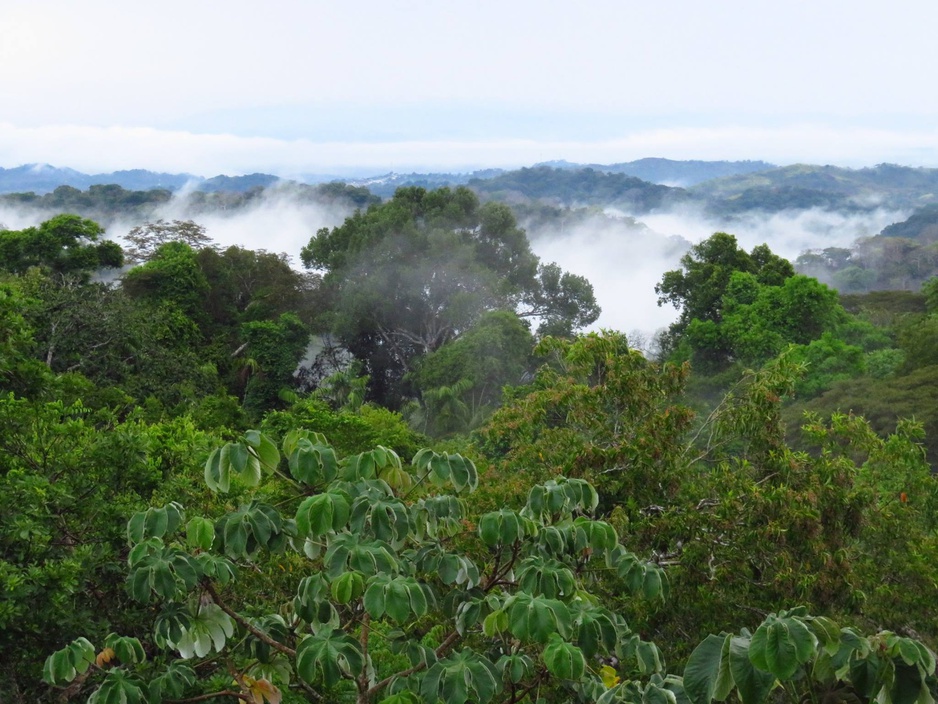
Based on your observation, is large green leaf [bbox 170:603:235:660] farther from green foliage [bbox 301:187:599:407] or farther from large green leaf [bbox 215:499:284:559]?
green foliage [bbox 301:187:599:407]

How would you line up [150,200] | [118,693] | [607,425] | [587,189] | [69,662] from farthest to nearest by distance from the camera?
[587,189] → [150,200] → [607,425] → [69,662] → [118,693]

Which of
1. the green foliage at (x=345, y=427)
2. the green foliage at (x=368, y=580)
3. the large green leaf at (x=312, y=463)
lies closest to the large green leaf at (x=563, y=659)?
the green foliage at (x=368, y=580)

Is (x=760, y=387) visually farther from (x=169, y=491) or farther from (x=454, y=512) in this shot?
(x=169, y=491)

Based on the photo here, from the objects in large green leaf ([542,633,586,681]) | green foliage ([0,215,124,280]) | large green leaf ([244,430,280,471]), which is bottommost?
green foliage ([0,215,124,280])

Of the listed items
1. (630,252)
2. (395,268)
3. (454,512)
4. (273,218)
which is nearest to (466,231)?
(395,268)

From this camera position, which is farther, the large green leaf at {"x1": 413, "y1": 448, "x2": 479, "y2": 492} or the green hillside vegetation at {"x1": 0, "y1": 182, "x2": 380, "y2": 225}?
the green hillside vegetation at {"x1": 0, "y1": 182, "x2": 380, "y2": 225}

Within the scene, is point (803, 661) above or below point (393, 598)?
above

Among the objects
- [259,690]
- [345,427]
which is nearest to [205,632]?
[259,690]

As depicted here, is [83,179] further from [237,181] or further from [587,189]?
[587,189]

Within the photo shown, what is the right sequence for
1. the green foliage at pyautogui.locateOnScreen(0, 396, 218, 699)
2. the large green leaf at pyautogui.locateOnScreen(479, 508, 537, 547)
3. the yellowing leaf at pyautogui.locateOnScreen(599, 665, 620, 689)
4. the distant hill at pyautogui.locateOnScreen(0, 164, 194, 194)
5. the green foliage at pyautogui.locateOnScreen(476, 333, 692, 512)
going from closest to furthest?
1. the large green leaf at pyautogui.locateOnScreen(479, 508, 537, 547)
2. the yellowing leaf at pyautogui.locateOnScreen(599, 665, 620, 689)
3. the green foliage at pyautogui.locateOnScreen(0, 396, 218, 699)
4. the green foliage at pyautogui.locateOnScreen(476, 333, 692, 512)
5. the distant hill at pyautogui.locateOnScreen(0, 164, 194, 194)

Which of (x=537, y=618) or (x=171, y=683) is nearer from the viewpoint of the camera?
(x=537, y=618)

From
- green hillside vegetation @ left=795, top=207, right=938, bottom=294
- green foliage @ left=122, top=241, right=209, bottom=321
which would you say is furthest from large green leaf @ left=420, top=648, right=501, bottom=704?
green hillside vegetation @ left=795, top=207, right=938, bottom=294

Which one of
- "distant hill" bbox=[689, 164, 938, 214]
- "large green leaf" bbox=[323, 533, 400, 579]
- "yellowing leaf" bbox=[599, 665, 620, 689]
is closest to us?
"large green leaf" bbox=[323, 533, 400, 579]

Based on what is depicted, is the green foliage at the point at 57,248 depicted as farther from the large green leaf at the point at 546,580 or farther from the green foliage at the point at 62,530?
the large green leaf at the point at 546,580
